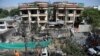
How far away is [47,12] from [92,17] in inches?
50.5

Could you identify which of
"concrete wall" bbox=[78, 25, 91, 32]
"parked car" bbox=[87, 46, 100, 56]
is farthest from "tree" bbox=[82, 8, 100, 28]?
"parked car" bbox=[87, 46, 100, 56]

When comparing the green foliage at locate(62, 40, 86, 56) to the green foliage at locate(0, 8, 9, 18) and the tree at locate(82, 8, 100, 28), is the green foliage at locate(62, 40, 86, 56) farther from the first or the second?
the green foliage at locate(0, 8, 9, 18)

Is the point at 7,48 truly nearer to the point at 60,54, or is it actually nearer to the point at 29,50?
the point at 29,50

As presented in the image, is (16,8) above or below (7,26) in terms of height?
above

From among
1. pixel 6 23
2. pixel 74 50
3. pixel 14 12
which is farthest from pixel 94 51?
pixel 14 12

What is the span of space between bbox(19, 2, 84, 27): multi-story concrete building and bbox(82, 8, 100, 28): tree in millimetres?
447

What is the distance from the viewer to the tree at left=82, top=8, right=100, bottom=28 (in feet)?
14.5

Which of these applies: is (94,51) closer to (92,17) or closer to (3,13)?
(92,17)

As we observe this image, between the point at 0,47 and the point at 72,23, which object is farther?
the point at 72,23

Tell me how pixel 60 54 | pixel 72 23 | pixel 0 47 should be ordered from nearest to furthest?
pixel 60 54
pixel 0 47
pixel 72 23

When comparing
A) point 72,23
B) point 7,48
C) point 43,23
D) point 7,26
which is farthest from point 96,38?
point 7,26

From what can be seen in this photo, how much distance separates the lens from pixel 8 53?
283 centimetres

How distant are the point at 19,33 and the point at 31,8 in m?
1.20

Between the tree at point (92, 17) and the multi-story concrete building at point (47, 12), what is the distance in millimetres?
447
